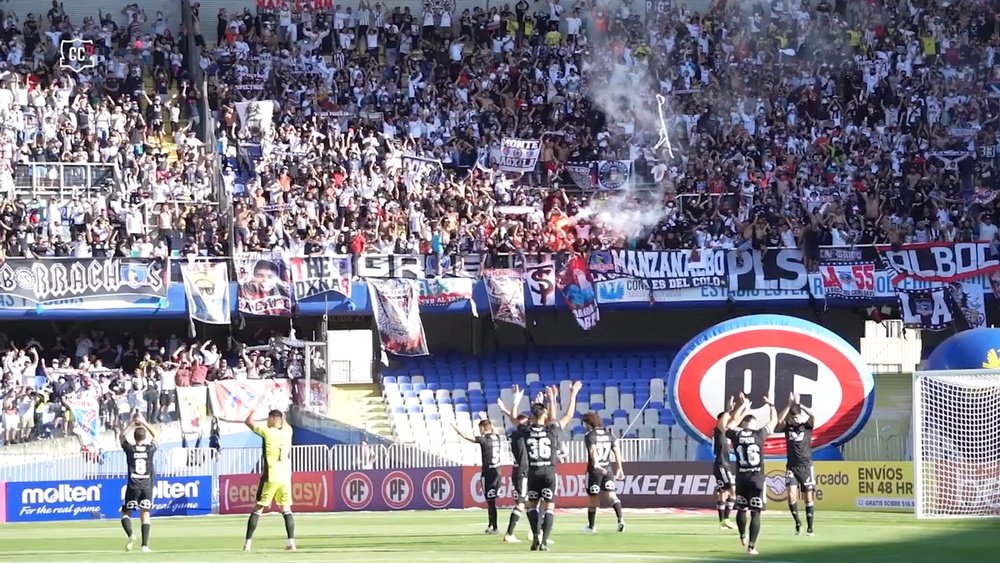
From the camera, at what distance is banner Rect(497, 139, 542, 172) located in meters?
43.8

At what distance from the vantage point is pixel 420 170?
4322cm

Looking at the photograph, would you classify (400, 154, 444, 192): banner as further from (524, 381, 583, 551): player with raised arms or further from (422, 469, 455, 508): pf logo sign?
(524, 381, 583, 551): player with raised arms

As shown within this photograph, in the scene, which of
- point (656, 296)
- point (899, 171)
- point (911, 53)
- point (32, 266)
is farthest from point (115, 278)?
point (911, 53)

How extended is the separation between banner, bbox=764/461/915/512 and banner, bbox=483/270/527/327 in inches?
414

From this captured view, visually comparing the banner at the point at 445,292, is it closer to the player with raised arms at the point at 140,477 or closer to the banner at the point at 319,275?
the banner at the point at 319,275

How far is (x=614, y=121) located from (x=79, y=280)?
1536 cm

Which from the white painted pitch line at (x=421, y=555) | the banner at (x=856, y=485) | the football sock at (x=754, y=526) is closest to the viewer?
the white painted pitch line at (x=421, y=555)

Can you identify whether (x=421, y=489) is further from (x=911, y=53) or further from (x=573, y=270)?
(x=911, y=53)

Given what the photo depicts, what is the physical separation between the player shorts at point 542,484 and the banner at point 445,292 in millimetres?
20047

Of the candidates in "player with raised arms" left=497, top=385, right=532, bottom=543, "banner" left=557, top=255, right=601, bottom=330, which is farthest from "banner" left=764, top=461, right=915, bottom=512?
"banner" left=557, top=255, right=601, bottom=330

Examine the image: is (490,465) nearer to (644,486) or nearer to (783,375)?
(783,375)

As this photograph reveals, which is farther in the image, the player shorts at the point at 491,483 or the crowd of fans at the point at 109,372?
the crowd of fans at the point at 109,372

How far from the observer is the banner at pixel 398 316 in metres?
40.2

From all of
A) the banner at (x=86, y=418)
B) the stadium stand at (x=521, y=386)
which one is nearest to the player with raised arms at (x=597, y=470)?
the stadium stand at (x=521, y=386)
